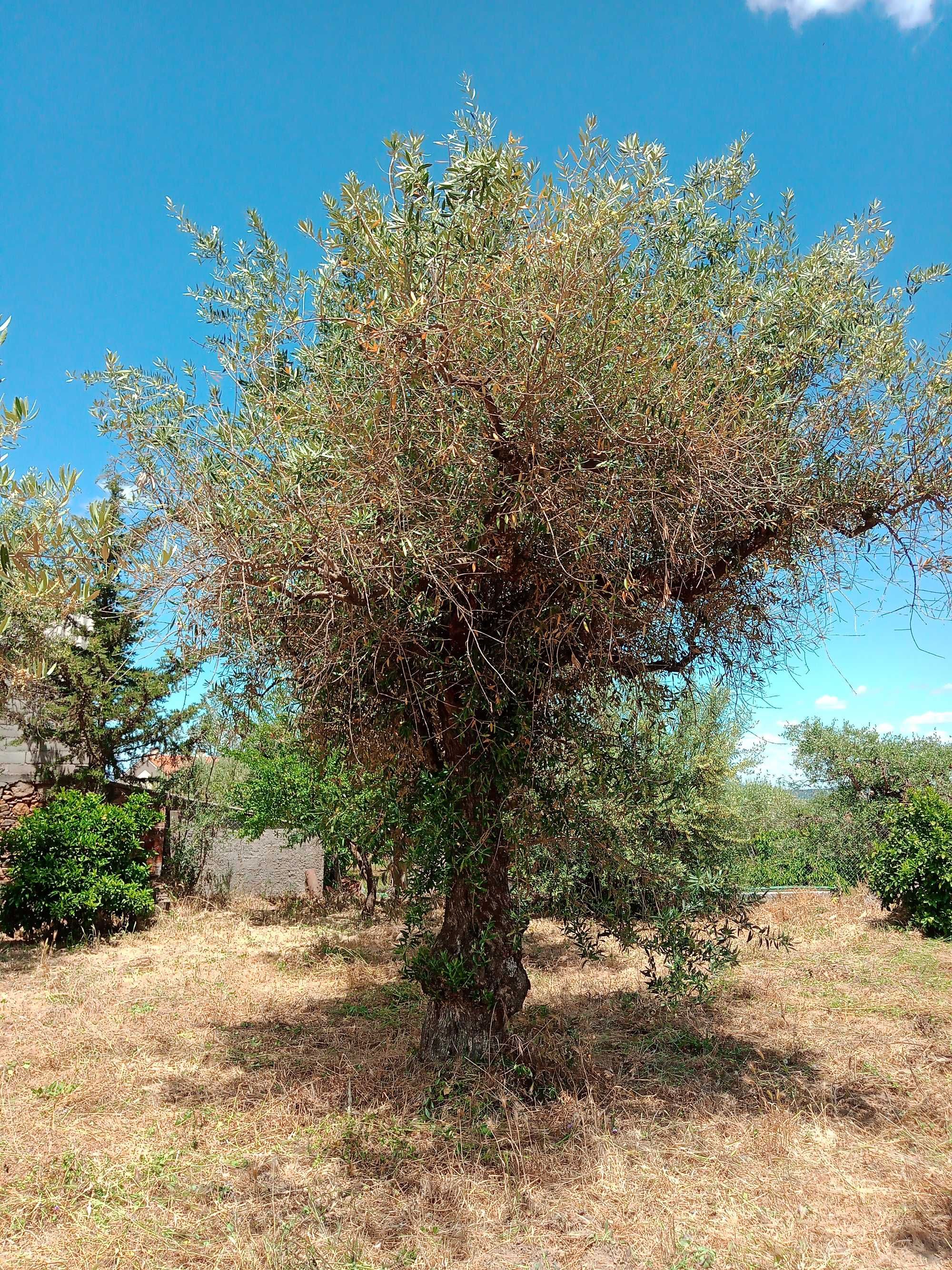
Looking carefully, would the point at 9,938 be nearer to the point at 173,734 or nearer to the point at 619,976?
A: the point at 173,734

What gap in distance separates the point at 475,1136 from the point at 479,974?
1.01m

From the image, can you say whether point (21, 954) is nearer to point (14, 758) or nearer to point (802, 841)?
point (14, 758)

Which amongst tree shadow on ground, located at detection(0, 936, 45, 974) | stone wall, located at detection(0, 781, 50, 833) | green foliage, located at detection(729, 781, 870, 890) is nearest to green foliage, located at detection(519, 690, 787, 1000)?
tree shadow on ground, located at detection(0, 936, 45, 974)

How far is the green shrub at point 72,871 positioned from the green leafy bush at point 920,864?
38.6 feet

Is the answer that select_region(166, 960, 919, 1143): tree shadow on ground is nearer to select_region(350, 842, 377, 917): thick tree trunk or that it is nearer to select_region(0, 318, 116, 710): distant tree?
select_region(0, 318, 116, 710): distant tree

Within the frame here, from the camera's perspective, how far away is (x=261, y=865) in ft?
56.9

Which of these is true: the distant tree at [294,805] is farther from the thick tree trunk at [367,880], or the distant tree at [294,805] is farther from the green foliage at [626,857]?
the green foliage at [626,857]

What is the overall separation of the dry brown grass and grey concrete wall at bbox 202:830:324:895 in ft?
24.6

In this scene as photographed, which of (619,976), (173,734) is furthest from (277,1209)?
(173,734)

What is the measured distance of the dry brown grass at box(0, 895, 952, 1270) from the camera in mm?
4195

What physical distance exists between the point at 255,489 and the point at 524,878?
134 inches

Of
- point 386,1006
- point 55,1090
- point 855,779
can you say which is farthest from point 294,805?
point 855,779

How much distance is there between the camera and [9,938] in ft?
41.8

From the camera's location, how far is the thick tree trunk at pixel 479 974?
6008mm
